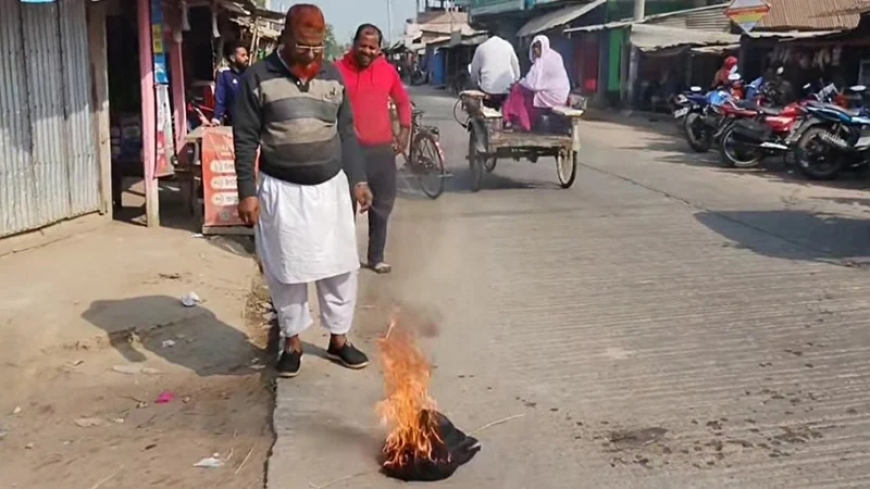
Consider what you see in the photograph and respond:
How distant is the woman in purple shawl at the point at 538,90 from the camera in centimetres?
1172

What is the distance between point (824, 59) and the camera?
18922mm

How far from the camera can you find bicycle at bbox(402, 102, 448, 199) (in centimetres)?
1158

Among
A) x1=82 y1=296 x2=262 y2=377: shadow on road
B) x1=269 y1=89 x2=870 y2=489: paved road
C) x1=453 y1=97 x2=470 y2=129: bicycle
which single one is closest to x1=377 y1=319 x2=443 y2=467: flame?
x1=269 y1=89 x2=870 y2=489: paved road

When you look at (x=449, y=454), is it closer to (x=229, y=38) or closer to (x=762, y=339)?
(x=762, y=339)

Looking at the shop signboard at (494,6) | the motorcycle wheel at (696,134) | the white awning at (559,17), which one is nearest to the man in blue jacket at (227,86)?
the motorcycle wheel at (696,134)

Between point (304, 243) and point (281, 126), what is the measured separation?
61 centimetres

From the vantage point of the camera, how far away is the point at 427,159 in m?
11.8

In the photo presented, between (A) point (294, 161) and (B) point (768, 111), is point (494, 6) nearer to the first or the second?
(B) point (768, 111)

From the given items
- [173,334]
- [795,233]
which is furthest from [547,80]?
[173,334]

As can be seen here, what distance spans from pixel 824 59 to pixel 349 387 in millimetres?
16541

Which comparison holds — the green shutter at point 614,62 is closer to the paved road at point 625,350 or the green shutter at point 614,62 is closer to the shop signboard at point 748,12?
the shop signboard at point 748,12

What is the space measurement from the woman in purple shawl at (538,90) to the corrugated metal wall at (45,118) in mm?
5211

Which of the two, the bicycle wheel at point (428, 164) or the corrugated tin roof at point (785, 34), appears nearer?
the bicycle wheel at point (428, 164)

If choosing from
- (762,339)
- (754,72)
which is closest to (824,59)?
(754,72)
